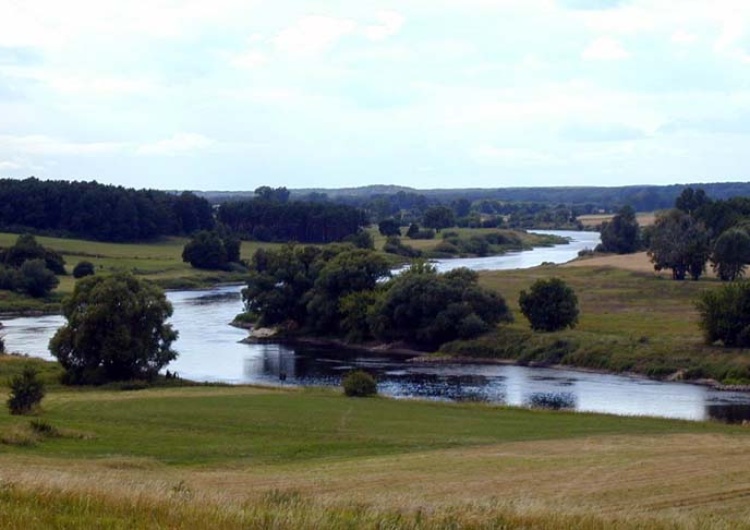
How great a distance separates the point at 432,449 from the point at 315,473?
22.5 feet

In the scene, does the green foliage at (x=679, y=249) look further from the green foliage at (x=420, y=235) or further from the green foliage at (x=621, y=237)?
the green foliage at (x=420, y=235)

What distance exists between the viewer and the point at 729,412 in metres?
51.2

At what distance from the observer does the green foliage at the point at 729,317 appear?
6938 cm

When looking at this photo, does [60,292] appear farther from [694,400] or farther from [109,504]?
[109,504]

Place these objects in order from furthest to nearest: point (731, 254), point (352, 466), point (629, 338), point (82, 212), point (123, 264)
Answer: point (82, 212), point (123, 264), point (731, 254), point (629, 338), point (352, 466)

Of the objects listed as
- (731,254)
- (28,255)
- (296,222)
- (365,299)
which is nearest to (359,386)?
(365,299)

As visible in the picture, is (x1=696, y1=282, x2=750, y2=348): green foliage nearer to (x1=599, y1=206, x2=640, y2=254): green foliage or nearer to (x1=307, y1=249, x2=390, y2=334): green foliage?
(x1=307, y1=249, x2=390, y2=334): green foliage

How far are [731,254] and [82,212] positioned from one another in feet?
305

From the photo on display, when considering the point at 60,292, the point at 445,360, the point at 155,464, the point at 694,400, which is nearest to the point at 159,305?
the point at 445,360

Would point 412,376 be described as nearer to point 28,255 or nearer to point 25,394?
point 25,394

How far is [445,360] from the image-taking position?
75.8 metres

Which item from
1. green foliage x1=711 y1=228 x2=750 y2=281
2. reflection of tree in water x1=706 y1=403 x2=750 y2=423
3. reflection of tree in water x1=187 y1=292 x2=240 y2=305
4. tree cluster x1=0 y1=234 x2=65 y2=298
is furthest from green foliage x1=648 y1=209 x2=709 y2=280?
tree cluster x1=0 y1=234 x2=65 y2=298

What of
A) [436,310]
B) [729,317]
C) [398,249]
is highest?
[398,249]

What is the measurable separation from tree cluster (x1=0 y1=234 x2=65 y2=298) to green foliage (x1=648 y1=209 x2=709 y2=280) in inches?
2393
